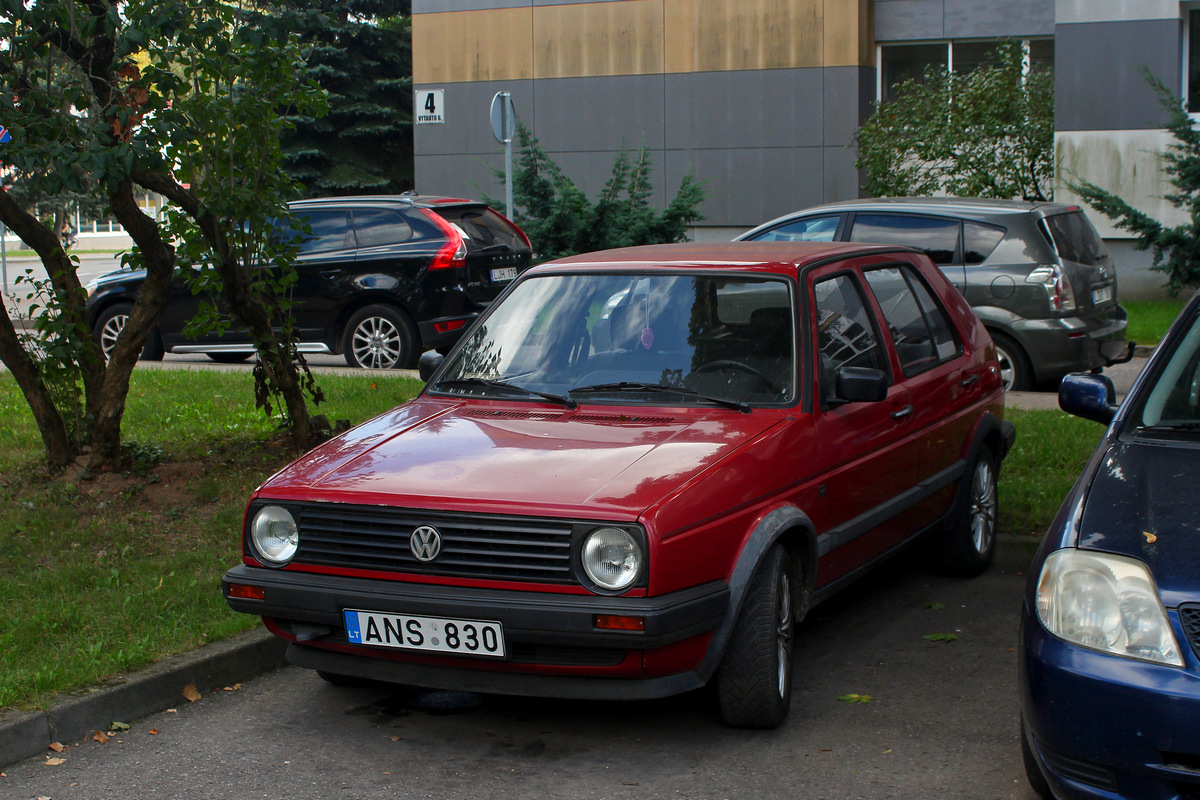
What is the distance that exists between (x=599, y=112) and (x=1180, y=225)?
12.7 meters

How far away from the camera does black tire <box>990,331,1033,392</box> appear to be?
10422mm

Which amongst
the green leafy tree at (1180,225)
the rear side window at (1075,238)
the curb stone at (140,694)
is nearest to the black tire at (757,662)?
the curb stone at (140,694)

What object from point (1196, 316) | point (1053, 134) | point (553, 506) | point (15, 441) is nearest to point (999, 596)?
point (1196, 316)

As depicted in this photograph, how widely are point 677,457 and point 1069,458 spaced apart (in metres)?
4.38

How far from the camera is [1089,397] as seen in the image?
443 centimetres

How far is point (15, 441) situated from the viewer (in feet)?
27.8

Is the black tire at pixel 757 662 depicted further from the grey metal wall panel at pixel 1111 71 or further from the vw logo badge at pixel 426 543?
the grey metal wall panel at pixel 1111 71

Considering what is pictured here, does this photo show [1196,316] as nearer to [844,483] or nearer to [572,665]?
[844,483]

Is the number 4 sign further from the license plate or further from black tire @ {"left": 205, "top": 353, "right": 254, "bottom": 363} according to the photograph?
the license plate

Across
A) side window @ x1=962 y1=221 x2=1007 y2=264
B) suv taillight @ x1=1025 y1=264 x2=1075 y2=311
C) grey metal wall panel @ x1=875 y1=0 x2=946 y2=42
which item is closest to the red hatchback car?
suv taillight @ x1=1025 y1=264 x2=1075 y2=311

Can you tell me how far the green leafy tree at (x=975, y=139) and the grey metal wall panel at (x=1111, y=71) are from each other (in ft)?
2.89

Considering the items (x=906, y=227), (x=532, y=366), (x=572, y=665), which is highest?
(x=906, y=227)

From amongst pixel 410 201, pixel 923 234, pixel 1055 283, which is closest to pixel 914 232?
pixel 923 234

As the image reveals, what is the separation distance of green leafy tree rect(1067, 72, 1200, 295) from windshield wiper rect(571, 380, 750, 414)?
1003 centimetres
